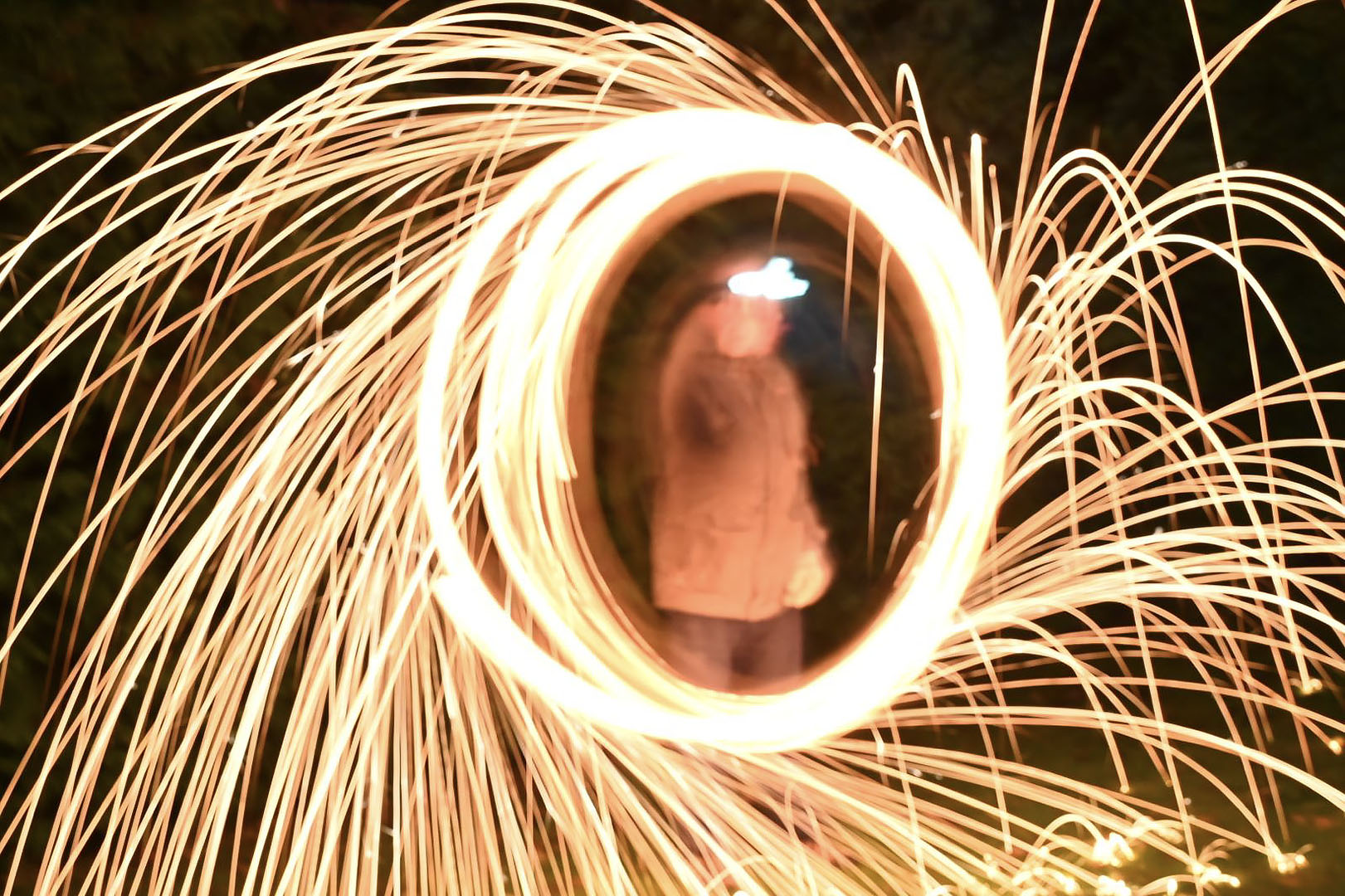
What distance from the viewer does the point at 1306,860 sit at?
2.82 metres

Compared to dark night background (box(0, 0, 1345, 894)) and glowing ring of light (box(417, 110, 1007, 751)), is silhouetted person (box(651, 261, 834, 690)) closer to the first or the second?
glowing ring of light (box(417, 110, 1007, 751))

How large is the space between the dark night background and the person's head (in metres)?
1.22

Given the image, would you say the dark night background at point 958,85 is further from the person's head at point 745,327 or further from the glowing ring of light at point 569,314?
the person's head at point 745,327

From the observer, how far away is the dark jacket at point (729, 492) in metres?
2.64

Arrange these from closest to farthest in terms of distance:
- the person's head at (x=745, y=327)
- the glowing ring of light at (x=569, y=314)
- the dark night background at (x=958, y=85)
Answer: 1. the glowing ring of light at (x=569, y=314)
2. the person's head at (x=745, y=327)
3. the dark night background at (x=958, y=85)

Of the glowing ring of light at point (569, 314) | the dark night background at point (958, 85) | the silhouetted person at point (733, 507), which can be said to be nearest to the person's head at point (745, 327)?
the silhouetted person at point (733, 507)

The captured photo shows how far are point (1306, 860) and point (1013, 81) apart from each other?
263cm

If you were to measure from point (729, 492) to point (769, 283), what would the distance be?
59 centimetres

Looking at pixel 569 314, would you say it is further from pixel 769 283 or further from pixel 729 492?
pixel 769 283

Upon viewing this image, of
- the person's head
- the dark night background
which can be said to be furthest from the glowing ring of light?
the dark night background

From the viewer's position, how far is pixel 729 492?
105 inches

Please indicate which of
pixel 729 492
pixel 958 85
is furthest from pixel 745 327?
pixel 958 85

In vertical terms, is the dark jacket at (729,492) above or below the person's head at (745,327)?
below

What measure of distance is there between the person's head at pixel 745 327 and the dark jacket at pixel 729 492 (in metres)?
0.02
